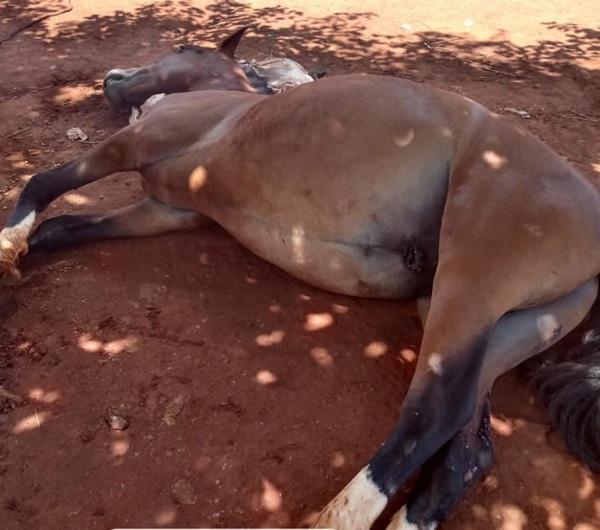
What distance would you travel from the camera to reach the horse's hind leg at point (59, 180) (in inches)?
147

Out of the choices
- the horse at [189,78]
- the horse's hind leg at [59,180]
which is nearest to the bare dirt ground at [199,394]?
the horse's hind leg at [59,180]

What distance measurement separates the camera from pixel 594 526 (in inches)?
103

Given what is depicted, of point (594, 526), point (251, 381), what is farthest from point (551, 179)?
point (251, 381)

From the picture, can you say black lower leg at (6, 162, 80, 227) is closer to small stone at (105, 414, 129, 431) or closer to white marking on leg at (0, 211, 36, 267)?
white marking on leg at (0, 211, 36, 267)

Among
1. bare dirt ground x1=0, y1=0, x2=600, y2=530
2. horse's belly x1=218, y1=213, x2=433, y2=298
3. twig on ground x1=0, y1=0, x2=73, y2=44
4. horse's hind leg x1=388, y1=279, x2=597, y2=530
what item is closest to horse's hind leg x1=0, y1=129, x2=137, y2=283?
bare dirt ground x1=0, y1=0, x2=600, y2=530

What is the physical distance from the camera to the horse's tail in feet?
9.17

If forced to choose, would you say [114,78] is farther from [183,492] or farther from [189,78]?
[183,492]

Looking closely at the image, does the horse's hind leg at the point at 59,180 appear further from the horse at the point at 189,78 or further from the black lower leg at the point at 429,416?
the black lower leg at the point at 429,416

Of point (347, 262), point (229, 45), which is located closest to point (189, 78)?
point (229, 45)

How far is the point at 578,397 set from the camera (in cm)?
286

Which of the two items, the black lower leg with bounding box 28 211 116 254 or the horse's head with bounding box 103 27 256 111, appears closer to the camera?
the black lower leg with bounding box 28 211 116 254

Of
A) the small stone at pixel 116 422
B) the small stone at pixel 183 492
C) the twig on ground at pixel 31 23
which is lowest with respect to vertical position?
the twig on ground at pixel 31 23

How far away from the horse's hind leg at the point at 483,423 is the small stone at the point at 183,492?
781 millimetres

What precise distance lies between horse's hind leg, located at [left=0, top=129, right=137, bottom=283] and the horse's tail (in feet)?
8.63
